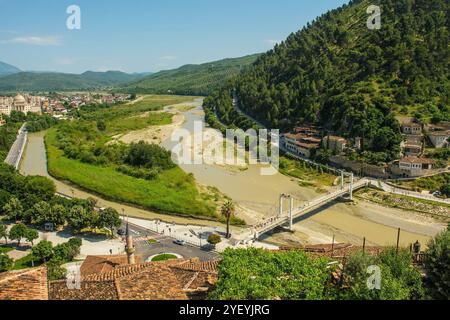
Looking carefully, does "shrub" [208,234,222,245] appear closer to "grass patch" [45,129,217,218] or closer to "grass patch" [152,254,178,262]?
"grass patch" [152,254,178,262]

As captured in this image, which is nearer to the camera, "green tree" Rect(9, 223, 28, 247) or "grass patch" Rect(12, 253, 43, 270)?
"grass patch" Rect(12, 253, 43, 270)

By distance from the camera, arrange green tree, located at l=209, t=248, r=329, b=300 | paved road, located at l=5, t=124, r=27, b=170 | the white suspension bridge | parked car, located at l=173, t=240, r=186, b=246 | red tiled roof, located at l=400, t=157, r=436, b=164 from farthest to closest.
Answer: paved road, located at l=5, t=124, r=27, b=170
red tiled roof, located at l=400, t=157, r=436, b=164
the white suspension bridge
parked car, located at l=173, t=240, r=186, b=246
green tree, located at l=209, t=248, r=329, b=300

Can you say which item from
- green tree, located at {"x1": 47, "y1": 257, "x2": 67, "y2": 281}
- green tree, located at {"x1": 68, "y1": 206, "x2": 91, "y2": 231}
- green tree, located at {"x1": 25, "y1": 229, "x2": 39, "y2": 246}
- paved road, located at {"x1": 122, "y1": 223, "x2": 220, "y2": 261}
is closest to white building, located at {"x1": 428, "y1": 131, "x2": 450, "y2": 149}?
paved road, located at {"x1": 122, "y1": 223, "x2": 220, "y2": 261}

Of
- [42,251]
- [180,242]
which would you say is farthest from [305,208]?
[42,251]

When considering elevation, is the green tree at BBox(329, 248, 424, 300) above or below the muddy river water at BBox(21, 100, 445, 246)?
above

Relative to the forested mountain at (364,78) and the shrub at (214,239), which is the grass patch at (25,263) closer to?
the shrub at (214,239)
